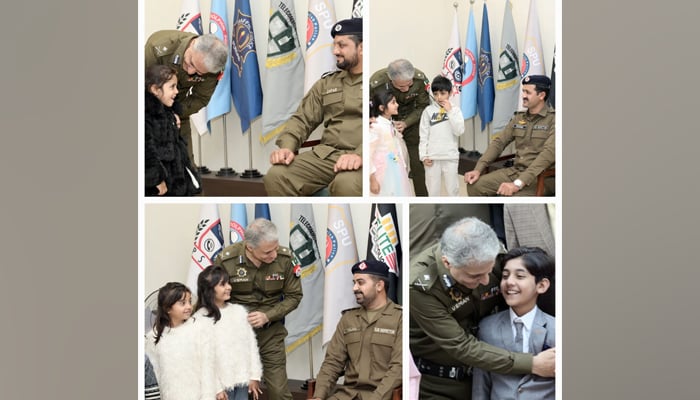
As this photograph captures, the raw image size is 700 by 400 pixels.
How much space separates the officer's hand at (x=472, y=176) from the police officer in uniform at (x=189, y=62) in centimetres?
105

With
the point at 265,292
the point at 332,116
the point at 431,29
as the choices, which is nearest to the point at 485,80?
the point at 431,29

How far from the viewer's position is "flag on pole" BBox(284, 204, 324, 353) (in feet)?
9.87

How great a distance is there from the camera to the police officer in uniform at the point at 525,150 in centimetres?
293

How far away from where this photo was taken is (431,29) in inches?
116

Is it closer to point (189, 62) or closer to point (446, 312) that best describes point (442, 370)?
point (446, 312)

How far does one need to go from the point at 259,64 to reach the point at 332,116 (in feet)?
1.24

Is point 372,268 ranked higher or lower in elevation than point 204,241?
lower

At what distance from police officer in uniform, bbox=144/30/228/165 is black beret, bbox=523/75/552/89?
1200 mm

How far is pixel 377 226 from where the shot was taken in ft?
9.83

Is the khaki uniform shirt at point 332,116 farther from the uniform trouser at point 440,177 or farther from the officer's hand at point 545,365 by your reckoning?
the officer's hand at point 545,365

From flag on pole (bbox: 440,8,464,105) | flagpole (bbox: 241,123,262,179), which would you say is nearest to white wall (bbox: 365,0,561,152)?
flag on pole (bbox: 440,8,464,105)
